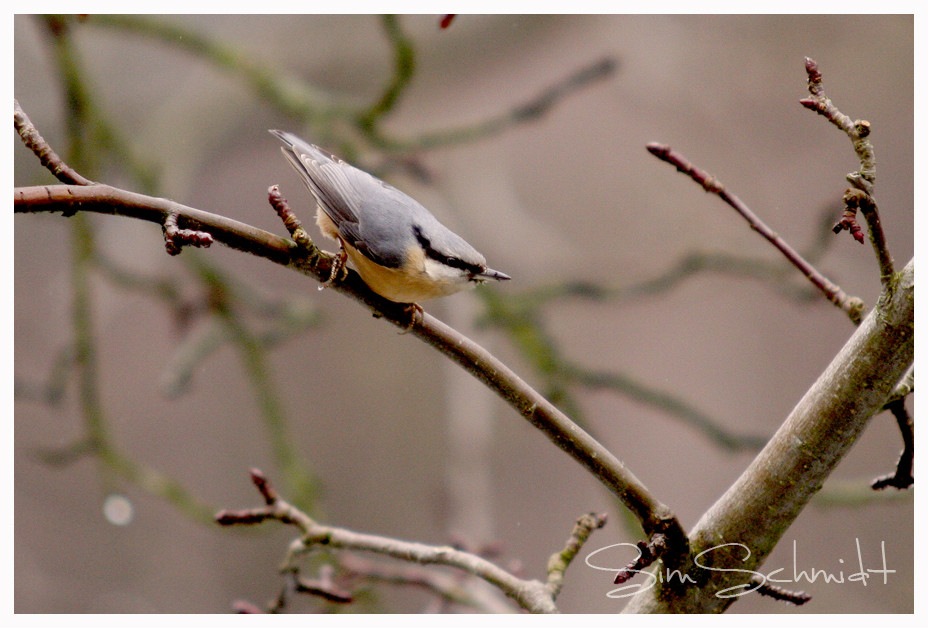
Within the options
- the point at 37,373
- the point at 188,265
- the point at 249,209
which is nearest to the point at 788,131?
the point at 249,209

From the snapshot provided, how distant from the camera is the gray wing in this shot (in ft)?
1.91

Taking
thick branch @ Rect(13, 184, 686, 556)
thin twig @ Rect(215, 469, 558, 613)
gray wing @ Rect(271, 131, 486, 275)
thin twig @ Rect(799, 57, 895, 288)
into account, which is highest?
gray wing @ Rect(271, 131, 486, 275)

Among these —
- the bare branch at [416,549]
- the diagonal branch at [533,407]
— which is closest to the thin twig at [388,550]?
the bare branch at [416,549]

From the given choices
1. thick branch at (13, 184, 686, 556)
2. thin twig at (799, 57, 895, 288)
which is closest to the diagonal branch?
thick branch at (13, 184, 686, 556)

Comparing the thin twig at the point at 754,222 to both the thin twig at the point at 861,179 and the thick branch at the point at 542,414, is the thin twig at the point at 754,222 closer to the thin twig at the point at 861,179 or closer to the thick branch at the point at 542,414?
the thin twig at the point at 861,179

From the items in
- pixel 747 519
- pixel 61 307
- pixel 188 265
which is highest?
pixel 188 265

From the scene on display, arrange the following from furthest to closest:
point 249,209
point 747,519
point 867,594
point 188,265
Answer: point 188,265, point 249,209, point 867,594, point 747,519

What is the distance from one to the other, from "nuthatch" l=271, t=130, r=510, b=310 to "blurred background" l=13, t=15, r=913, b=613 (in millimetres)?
200

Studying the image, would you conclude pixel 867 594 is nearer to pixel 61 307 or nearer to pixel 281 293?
pixel 281 293

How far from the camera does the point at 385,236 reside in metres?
0.60

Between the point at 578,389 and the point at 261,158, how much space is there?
24.9 inches

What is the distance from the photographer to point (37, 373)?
0.99m

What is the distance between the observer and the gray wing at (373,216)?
1.91ft

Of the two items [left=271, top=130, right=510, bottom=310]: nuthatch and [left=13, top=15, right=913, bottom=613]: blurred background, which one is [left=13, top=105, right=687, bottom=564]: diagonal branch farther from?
[left=13, top=15, right=913, bottom=613]: blurred background
